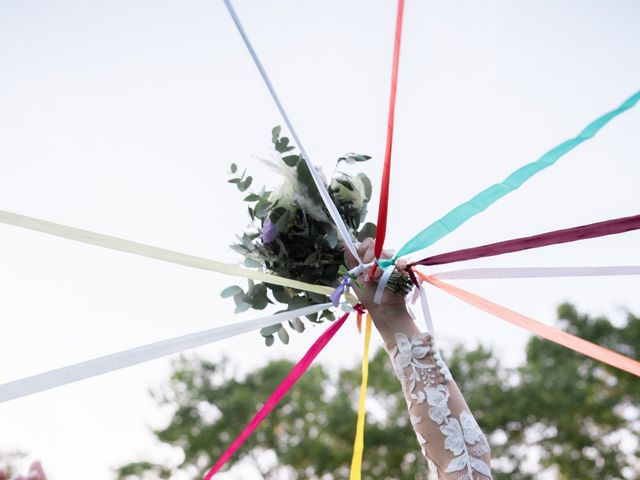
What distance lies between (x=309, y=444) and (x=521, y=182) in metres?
16.4

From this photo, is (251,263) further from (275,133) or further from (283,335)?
(275,133)

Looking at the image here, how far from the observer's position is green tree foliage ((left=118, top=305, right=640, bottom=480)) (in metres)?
17.0

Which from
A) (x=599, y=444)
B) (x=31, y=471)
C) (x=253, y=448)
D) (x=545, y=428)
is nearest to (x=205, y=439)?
(x=253, y=448)

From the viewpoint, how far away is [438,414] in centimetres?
211

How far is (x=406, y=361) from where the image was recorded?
2.28m

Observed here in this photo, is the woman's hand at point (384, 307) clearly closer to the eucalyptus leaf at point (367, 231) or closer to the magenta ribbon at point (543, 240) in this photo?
the magenta ribbon at point (543, 240)

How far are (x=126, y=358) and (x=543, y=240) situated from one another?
4.80 feet

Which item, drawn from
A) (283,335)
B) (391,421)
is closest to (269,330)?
(283,335)

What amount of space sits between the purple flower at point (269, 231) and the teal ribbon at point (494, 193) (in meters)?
0.50

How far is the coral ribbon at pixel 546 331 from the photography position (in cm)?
225

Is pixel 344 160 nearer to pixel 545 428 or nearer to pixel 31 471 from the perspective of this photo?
pixel 31 471

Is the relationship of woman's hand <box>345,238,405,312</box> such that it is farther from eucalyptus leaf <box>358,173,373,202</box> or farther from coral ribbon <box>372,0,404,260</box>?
eucalyptus leaf <box>358,173,373,202</box>

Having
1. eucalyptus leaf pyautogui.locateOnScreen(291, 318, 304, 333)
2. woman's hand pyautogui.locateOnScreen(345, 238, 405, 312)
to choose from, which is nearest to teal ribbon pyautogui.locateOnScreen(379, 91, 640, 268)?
Result: woman's hand pyautogui.locateOnScreen(345, 238, 405, 312)

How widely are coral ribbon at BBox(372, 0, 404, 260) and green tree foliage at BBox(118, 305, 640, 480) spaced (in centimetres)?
1533
